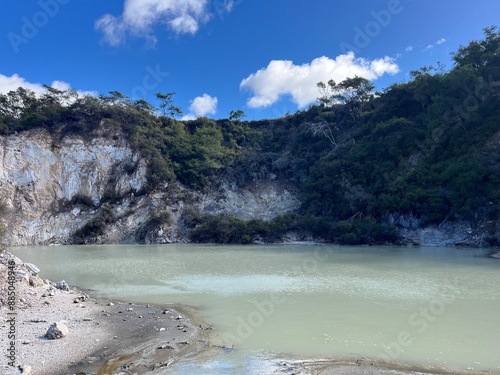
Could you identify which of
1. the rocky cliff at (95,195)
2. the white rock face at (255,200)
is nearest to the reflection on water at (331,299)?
the rocky cliff at (95,195)

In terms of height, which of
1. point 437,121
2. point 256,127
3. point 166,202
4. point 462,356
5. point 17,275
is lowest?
point 462,356

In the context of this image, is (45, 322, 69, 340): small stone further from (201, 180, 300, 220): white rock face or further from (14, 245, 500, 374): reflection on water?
(201, 180, 300, 220): white rock face

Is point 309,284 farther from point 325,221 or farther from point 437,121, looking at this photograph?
point 437,121

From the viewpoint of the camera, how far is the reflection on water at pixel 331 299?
816 centimetres

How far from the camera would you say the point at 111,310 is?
11.3 metres

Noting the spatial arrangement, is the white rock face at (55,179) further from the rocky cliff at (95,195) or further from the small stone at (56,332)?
the small stone at (56,332)

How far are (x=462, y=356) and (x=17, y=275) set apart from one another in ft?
38.6

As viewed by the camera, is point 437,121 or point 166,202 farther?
point 166,202

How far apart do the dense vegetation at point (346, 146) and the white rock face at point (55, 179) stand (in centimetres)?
184

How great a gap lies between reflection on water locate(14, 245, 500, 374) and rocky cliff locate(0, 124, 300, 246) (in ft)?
61.7

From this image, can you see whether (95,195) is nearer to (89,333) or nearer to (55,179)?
(55,179)

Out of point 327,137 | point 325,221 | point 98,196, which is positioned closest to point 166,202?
point 98,196

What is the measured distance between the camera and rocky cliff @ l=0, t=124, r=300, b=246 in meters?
41.0

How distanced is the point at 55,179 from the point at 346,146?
3207 centimetres
